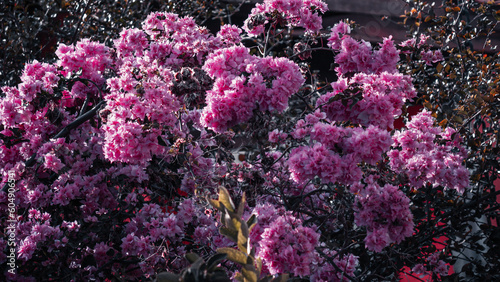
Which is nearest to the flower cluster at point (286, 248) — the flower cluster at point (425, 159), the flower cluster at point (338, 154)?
the flower cluster at point (338, 154)

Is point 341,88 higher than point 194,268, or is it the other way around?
point 194,268

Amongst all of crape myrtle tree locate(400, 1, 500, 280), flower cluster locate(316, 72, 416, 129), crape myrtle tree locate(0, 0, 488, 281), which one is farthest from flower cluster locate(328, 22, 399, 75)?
crape myrtle tree locate(400, 1, 500, 280)

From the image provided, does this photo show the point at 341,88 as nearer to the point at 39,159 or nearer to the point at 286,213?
the point at 286,213

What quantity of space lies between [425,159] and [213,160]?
3.81 ft

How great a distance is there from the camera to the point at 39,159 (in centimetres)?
254

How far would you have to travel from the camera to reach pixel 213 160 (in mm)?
2854

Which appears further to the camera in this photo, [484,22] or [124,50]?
[484,22]

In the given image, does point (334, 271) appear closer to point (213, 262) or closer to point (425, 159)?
point (425, 159)

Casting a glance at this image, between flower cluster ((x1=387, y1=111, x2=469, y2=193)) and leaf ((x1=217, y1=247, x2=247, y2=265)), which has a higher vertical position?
leaf ((x1=217, y1=247, x2=247, y2=265))

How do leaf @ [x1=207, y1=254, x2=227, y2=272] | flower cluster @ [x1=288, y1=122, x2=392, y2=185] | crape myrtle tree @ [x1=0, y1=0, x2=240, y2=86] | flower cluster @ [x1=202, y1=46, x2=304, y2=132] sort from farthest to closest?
crape myrtle tree @ [x1=0, y1=0, x2=240, y2=86], flower cluster @ [x1=202, y1=46, x2=304, y2=132], flower cluster @ [x1=288, y1=122, x2=392, y2=185], leaf @ [x1=207, y1=254, x2=227, y2=272]

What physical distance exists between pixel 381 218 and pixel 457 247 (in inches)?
36.7

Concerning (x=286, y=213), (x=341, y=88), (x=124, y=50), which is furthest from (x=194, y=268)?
(x=124, y=50)

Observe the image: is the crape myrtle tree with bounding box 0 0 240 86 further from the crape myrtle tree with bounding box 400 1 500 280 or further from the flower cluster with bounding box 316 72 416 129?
the flower cluster with bounding box 316 72 416 129

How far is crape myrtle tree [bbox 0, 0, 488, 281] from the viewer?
2.01 meters
